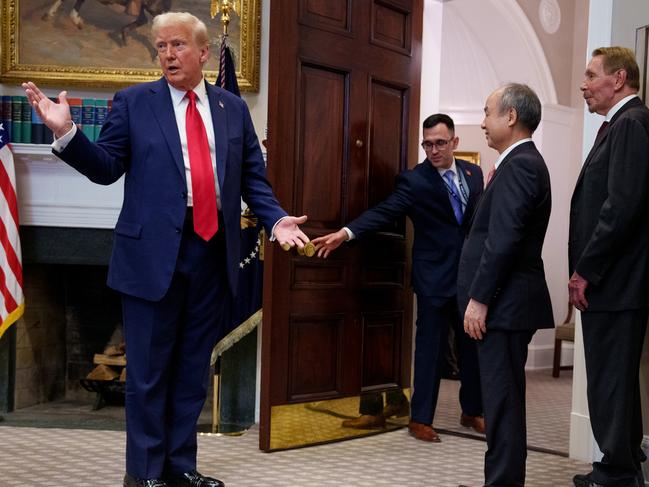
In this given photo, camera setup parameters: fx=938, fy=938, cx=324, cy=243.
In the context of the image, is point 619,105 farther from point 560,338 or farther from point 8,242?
point 560,338

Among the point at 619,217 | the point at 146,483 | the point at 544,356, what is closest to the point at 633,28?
the point at 619,217

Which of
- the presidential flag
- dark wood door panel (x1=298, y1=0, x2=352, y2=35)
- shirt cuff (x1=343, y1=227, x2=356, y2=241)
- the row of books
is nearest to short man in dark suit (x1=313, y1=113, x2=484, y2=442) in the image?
shirt cuff (x1=343, y1=227, x2=356, y2=241)

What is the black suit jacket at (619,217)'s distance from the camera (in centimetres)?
332

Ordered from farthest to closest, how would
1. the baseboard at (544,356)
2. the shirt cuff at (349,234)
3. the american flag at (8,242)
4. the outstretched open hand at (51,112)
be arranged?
the baseboard at (544,356), the american flag at (8,242), the shirt cuff at (349,234), the outstretched open hand at (51,112)

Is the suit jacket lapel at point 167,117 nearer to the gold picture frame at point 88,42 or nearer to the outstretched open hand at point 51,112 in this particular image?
the outstretched open hand at point 51,112

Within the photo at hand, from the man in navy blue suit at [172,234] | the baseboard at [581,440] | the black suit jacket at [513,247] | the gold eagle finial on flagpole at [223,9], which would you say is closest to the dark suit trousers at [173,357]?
the man in navy blue suit at [172,234]

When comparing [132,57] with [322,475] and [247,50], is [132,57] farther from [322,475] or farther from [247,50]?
[322,475]

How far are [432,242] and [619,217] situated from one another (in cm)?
155

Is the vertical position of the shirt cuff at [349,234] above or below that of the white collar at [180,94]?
below

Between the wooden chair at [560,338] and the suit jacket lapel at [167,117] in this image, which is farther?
the wooden chair at [560,338]

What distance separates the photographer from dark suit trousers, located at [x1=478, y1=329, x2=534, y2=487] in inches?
126

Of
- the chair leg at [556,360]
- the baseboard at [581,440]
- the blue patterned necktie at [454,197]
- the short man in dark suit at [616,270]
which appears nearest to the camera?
the short man in dark suit at [616,270]

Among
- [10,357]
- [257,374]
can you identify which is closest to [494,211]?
[257,374]

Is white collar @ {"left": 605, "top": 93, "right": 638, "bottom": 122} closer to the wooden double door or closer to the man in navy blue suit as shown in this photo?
the man in navy blue suit
